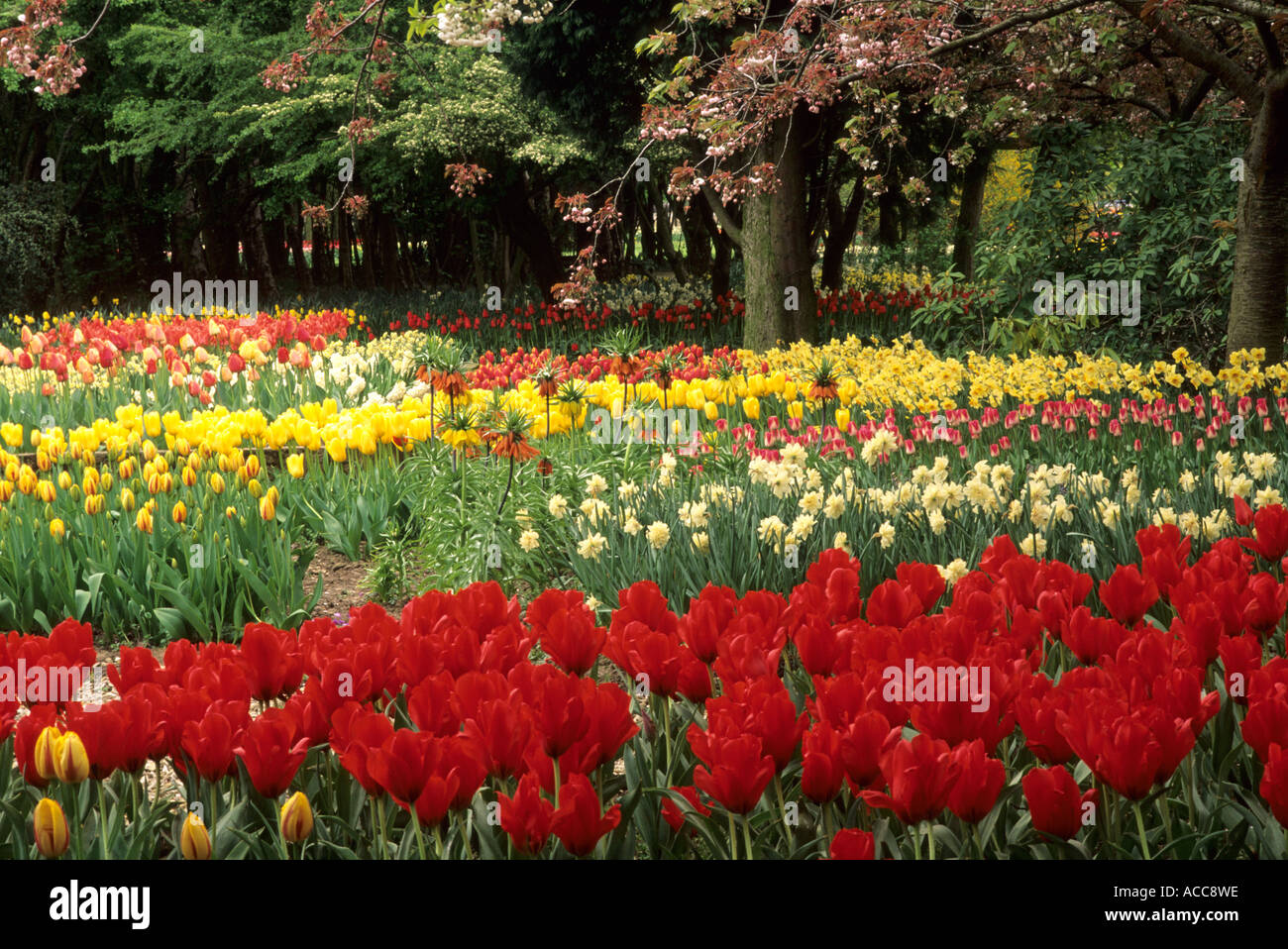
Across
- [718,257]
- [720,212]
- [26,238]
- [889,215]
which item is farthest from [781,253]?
[26,238]

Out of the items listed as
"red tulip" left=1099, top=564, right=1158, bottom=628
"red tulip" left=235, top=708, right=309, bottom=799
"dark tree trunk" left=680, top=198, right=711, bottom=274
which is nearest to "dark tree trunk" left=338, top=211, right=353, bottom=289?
"dark tree trunk" left=680, top=198, right=711, bottom=274

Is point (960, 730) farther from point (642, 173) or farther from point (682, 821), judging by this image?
point (642, 173)

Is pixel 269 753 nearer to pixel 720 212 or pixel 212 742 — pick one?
pixel 212 742

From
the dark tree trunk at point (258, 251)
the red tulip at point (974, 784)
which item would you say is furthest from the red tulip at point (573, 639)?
the dark tree trunk at point (258, 251)

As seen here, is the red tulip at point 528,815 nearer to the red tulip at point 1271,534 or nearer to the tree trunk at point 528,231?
the red tulip at point 1271,534

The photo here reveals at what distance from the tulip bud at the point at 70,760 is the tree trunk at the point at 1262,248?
730 centimetres

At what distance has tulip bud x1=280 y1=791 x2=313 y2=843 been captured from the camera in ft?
5.81

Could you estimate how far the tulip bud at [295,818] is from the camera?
177 centimetres

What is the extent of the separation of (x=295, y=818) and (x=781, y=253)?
10.6 metres

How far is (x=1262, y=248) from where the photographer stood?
24.3ft

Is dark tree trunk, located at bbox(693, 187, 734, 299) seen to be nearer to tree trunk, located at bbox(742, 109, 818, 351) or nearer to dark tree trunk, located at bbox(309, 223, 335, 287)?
tree trunk, located at bbox(742, 109, 818, 351)

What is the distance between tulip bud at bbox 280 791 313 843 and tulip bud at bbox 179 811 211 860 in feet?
0.39

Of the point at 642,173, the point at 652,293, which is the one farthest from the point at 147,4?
the point at 642,173
